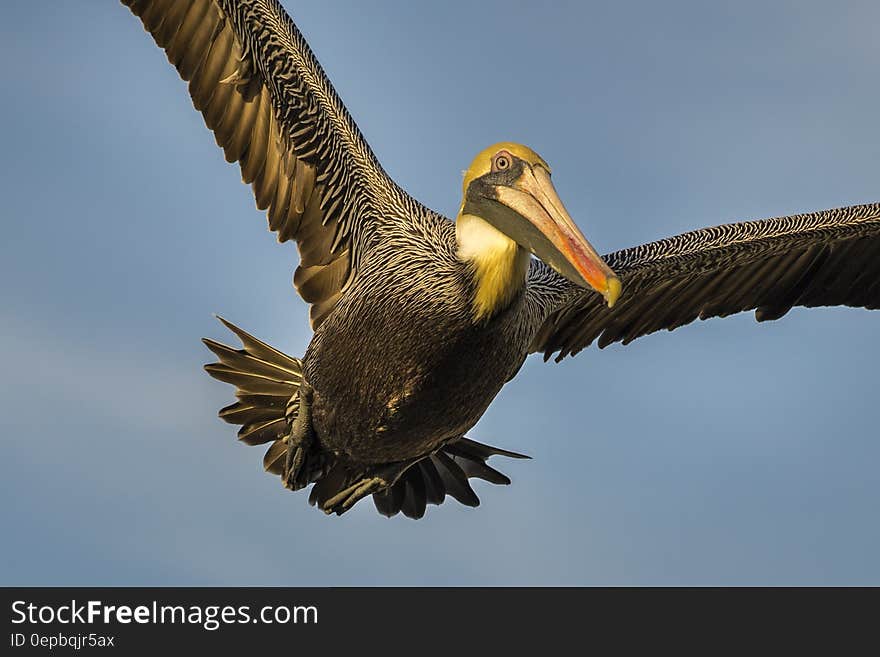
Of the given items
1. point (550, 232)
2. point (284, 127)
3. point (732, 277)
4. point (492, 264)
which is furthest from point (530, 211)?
point (732, 277)

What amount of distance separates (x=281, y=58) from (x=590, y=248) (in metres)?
3.21

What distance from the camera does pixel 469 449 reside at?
34.7ft

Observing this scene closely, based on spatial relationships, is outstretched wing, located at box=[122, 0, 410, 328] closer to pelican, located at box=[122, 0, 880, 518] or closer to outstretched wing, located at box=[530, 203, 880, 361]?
pelican, located at box=[122, 0, 880, 518]

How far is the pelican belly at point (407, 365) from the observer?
8.17 metres

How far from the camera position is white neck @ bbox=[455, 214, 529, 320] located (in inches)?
311

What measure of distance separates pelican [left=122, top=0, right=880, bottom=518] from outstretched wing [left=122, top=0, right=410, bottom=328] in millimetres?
13

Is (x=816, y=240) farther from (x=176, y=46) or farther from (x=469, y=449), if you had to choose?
(x=176, y=46)

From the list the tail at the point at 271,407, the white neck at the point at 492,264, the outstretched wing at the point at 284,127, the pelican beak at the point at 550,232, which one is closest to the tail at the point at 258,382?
the tail at the point at 271,407

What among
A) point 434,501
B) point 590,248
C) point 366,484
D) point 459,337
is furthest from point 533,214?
point 434,501

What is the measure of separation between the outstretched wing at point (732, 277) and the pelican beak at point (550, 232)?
252cm

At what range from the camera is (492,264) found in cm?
792

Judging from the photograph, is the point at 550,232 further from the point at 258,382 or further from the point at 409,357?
the point at 258,382

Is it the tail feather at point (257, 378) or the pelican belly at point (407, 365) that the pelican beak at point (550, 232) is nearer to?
the pelican belly at point (407, 365)

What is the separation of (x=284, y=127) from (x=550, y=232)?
2973mm
